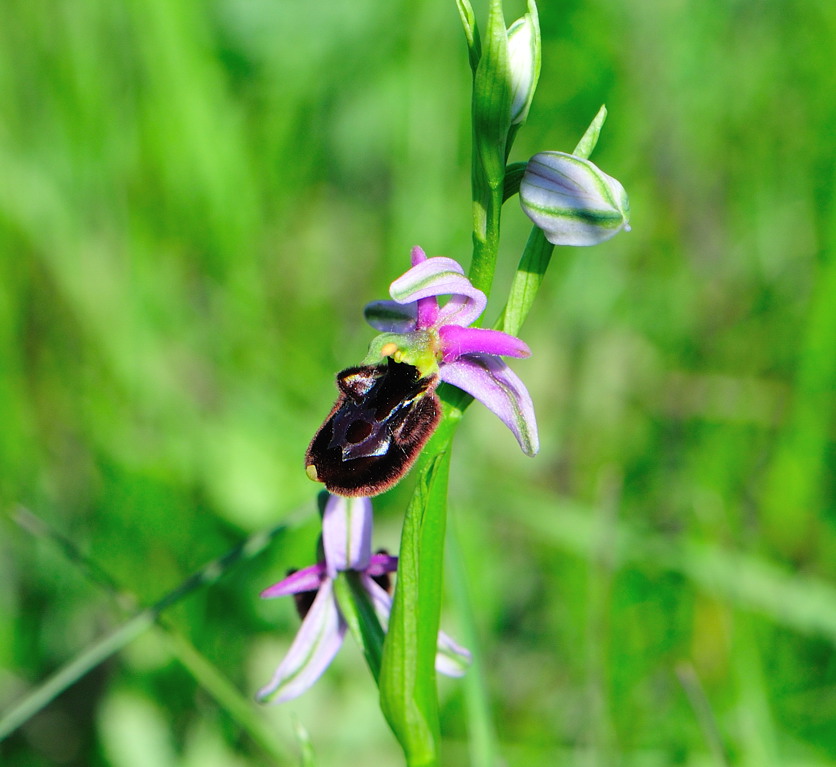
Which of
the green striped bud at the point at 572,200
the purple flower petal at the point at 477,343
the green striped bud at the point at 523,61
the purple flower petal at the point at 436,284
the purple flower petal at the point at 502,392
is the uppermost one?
the green striped bud at the point at 523,61

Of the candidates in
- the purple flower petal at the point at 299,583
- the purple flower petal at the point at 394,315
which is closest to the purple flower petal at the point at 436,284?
the purple flower petal at the point at 394,315

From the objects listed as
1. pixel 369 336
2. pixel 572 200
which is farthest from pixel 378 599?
pixel 369 336

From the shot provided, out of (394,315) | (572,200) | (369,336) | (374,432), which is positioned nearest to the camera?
(572,200)

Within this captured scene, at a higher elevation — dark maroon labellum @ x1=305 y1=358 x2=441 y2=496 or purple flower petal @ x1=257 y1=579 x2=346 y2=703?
dark maroon labellum @ x1=305 y1=358 x2=441 y2=496

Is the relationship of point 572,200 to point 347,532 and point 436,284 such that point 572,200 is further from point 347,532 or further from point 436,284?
point 347,532

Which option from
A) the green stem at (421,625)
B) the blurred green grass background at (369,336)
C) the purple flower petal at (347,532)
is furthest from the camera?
the blurred green grass background at (369,336)

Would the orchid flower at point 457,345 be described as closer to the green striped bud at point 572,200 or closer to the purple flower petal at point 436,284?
the purple flower petal at point 436,284

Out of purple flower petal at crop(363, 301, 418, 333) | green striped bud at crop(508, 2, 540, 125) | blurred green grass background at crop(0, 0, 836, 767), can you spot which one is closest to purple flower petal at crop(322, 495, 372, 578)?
purple flower petal at crop(363, 301, 418, 333)

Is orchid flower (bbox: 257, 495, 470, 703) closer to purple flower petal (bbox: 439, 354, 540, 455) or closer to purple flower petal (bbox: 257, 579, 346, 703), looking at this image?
purple flower petal (bbox: 257, 579, 346, 703)
